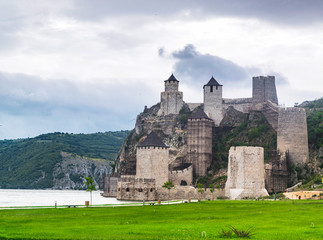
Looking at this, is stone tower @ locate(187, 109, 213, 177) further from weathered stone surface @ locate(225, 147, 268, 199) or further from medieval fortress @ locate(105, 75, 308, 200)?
weathered stone surface @ locate(225, 147, 268, 199)

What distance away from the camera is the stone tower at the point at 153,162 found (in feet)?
274

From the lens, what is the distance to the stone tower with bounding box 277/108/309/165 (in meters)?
85.2

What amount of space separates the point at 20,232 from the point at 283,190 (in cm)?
5403

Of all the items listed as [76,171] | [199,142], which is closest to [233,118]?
[199,142]

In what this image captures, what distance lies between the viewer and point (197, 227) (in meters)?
35.1

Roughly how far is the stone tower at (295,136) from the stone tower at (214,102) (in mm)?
18693

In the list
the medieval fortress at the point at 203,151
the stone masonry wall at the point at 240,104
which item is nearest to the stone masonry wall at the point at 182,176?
the medieval fortress at the point at 203,151

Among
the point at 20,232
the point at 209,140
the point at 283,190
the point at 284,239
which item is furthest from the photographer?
the point at 209,140

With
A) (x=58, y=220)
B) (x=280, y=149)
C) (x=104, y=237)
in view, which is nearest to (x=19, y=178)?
(x=280, y=149)

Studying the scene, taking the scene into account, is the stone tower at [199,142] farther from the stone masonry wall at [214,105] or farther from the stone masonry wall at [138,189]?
the stone masonry wall at [138,189]

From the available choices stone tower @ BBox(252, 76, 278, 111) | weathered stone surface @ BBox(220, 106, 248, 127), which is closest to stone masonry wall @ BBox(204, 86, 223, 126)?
weathered stone surface @ BBox(220, 106, 248, 127)

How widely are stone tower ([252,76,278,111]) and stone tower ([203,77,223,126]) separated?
20.0ft

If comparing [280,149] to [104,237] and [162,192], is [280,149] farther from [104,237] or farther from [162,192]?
[104,237]

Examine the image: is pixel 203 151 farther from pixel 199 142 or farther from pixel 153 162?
pixel 153 162
